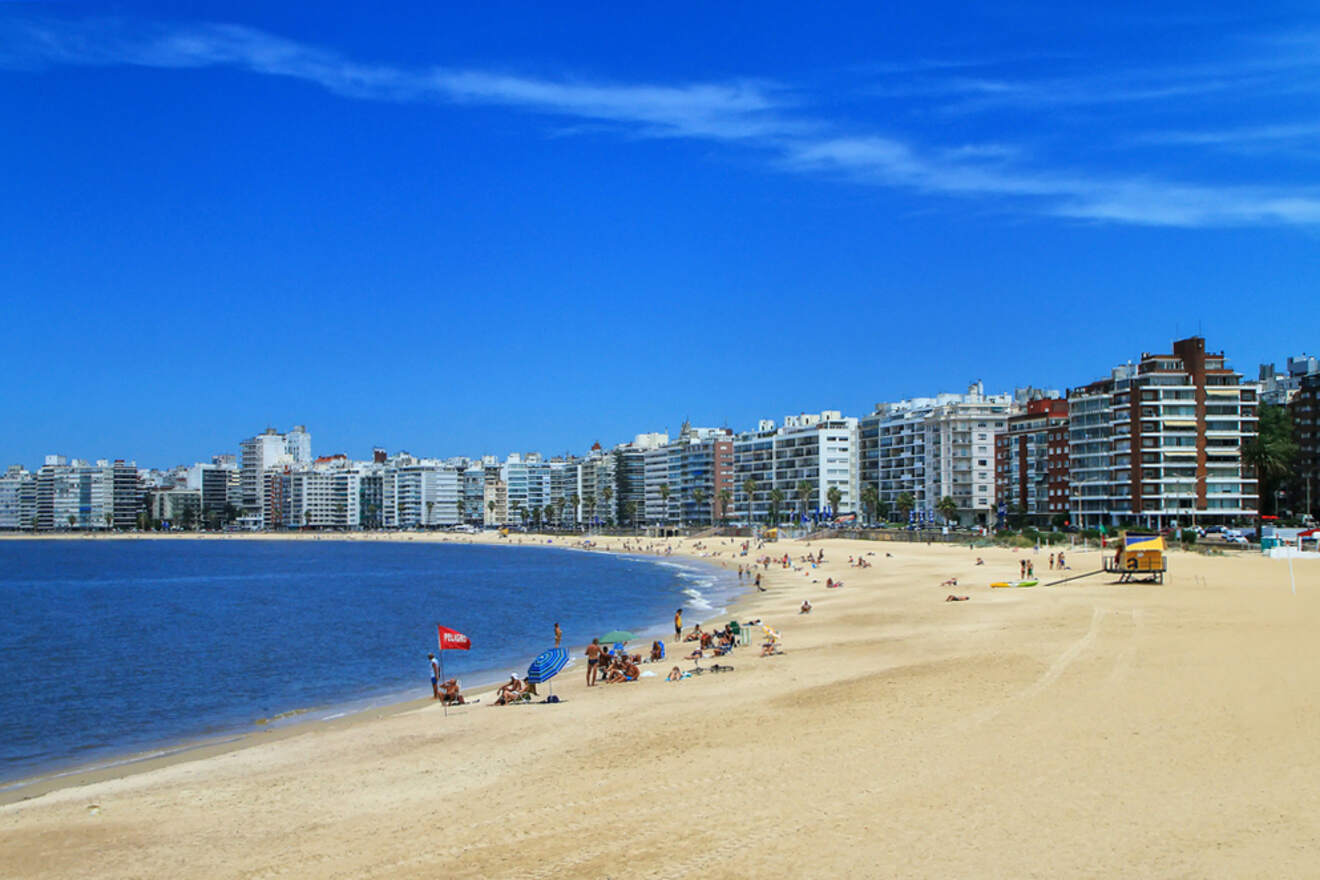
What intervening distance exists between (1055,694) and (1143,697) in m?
1.48

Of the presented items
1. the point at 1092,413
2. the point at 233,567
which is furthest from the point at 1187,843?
the point at 233,567

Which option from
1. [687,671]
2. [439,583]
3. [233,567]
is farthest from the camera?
[233,567]

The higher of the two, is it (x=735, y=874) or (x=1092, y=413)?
(x=1092, y=413)

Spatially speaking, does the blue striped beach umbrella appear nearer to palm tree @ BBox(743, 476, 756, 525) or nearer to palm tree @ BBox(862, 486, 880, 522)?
palm tree @ BBox(862, 486, 880, 522)

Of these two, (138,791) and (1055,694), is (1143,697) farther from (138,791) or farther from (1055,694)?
(138,791)

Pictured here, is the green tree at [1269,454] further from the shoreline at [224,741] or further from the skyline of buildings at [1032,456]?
the shoreline at [224,741]

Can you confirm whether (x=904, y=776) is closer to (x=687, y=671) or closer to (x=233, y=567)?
(x=687, y=671)

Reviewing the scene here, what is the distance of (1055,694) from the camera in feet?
64.9

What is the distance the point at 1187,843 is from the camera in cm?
1137

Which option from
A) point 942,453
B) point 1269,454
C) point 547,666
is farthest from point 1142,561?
point 942,453

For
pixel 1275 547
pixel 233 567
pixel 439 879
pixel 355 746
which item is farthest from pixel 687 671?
pixel 233 567

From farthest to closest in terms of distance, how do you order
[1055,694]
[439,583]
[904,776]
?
[439,583], [1055,694], [904,776]

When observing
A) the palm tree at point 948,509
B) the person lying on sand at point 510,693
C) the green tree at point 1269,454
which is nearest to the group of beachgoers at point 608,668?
the person lying on sand at point 510,693

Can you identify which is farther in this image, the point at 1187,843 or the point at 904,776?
the point at 904,776
